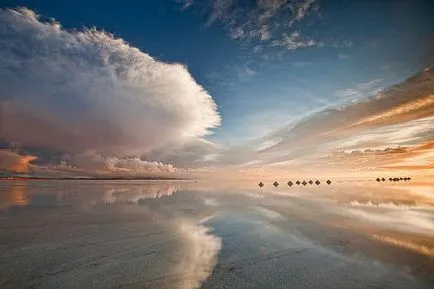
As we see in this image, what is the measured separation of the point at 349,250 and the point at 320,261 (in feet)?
8.16

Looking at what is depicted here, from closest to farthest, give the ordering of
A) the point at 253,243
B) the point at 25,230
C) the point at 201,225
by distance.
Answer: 1. the point at 253,243
2. the point at 25,230
3. the point at 201,225

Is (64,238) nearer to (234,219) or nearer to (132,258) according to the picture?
(132,258)

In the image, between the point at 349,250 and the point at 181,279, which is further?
the point at 349,250

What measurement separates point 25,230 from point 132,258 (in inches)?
341

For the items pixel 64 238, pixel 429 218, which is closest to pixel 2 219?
pixel 64 238

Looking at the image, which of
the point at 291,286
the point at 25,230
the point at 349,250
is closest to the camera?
the point at 291,286

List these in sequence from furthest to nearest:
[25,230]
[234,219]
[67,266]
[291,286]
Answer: [234,219] → [25,230] → [67,266] → [291,286]

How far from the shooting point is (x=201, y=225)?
18391mm

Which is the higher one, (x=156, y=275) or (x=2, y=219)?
(x=2, y=219)

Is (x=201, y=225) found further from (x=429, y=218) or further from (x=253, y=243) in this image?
(x=429, y=218)

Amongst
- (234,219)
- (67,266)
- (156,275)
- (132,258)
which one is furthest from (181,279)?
(234,219)

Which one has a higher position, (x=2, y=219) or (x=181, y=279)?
(x=2, y=219)

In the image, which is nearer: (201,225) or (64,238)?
(64,238)

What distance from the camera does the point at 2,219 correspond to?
19.0 meters
